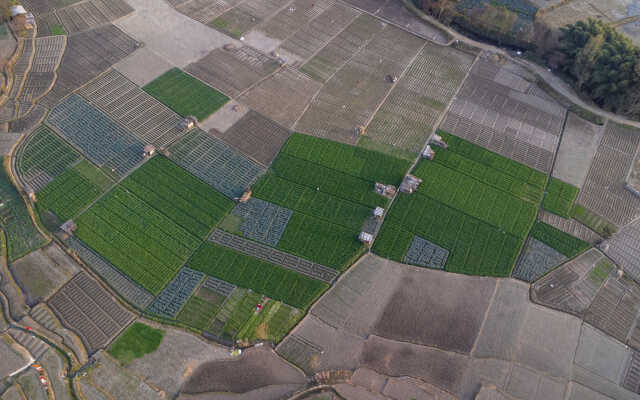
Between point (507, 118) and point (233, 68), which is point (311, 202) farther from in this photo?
point (507, 118)

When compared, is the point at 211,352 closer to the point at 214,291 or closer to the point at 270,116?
the point at 214,291

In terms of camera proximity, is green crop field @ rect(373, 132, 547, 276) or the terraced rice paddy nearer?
the terraced rice paddy

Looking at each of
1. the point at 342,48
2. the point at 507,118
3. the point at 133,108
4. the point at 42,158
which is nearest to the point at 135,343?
the point at 42,158

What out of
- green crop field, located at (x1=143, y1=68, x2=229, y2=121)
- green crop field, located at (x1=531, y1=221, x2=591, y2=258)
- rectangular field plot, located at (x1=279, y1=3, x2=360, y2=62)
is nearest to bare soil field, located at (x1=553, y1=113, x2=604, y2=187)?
green crop field, located at (x1=531, y1=221, x2=591, y2=258)

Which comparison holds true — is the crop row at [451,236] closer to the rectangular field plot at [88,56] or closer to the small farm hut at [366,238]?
the small farm hut at [366,238]

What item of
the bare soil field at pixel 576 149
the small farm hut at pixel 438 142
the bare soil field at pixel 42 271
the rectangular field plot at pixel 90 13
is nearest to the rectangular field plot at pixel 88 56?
the rectangular field plot at pixel 90 13

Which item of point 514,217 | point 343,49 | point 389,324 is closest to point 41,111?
point 343,49

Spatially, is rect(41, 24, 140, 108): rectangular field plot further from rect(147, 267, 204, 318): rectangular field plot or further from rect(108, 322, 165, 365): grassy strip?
rect(108, 322, 165, 365): grassy strip
